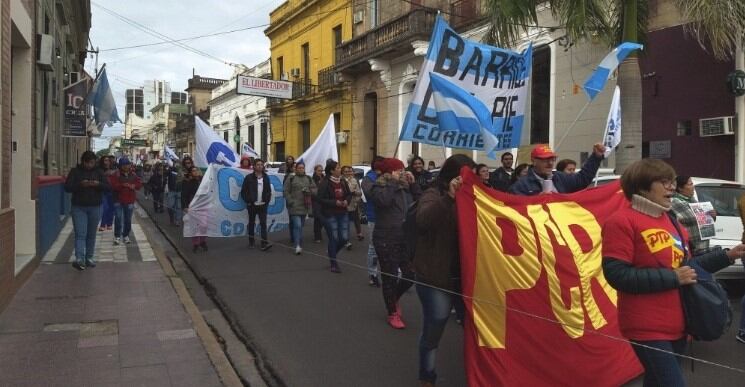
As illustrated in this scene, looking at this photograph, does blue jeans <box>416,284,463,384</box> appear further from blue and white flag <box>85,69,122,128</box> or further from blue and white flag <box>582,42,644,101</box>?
blue and white flag <box>85,69,122,128</box>

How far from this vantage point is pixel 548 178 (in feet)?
19.8

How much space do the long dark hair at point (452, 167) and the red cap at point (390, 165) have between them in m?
2.18

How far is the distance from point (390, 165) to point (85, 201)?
500 centimetres

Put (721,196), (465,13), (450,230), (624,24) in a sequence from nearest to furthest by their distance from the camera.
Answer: (450,230)
(721,196)
(624,24)
(465,13)

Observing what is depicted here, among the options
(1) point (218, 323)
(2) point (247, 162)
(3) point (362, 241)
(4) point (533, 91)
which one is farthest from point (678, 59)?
(1) point (218, 323)

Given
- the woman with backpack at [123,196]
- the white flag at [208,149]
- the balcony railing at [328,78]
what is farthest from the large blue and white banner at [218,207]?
the balcony railing at [328,78]

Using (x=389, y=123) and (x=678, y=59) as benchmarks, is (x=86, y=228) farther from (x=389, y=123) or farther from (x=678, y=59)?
(x=389, y=123)

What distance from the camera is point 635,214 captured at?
9.91 ft

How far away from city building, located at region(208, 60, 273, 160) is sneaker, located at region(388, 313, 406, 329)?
32.0m

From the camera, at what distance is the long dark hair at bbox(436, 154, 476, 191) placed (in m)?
4.26

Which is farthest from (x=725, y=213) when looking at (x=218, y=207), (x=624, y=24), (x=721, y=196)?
(x=218, y=207)

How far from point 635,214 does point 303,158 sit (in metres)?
9.92

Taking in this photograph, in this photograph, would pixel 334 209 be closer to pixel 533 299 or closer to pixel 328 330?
pixel 328 330

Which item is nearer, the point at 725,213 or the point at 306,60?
the point at 725,213
